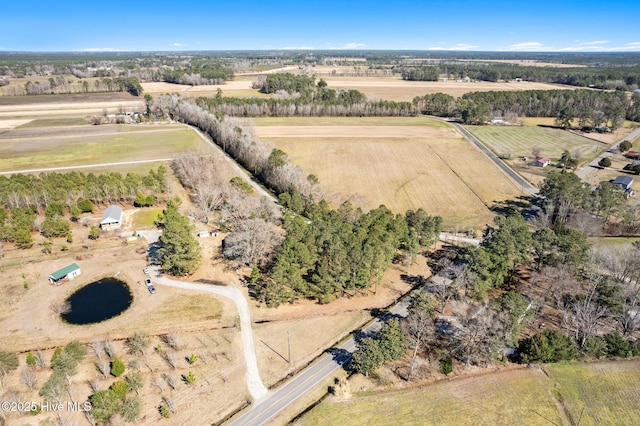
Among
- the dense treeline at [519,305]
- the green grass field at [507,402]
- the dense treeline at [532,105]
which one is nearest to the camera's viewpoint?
the green grass field at [507,402]

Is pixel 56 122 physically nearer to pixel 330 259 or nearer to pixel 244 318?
pixel 244 318

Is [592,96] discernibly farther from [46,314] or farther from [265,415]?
[46,314]

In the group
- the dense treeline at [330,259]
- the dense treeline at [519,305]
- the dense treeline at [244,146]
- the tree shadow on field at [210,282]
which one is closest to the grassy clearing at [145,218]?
the tree shadow on field at [210,282]

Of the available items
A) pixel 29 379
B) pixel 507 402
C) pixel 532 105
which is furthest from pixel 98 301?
pixel 532 105

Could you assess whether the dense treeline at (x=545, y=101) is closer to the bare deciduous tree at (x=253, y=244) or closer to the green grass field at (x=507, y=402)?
the bare deciduous tree at (x=253, y=244)

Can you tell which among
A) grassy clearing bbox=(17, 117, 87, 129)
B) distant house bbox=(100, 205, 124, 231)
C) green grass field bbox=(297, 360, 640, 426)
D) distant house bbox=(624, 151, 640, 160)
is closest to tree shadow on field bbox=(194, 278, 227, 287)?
green grass field bbox=(297, 360, 640, 426)

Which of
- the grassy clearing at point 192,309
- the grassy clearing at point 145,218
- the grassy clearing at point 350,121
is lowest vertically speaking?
the grassy clearing at point 192,309

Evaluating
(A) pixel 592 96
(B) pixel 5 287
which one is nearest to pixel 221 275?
(B) pixel 5 287
